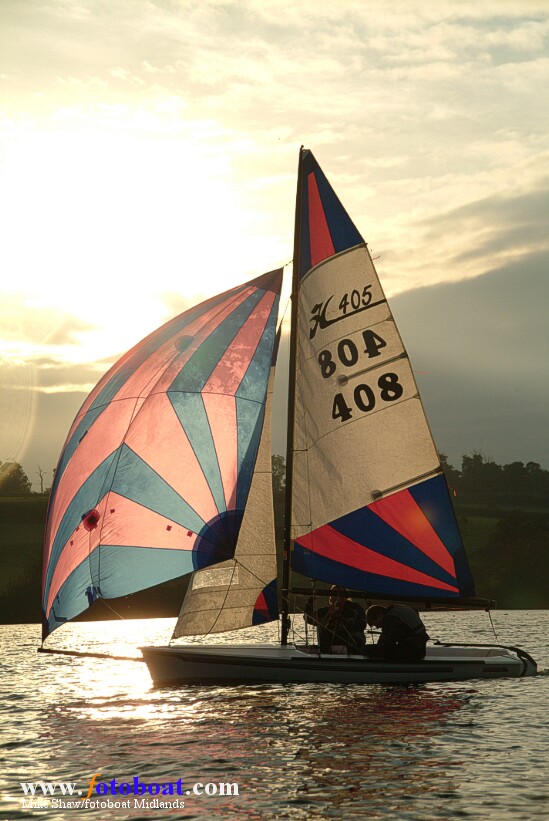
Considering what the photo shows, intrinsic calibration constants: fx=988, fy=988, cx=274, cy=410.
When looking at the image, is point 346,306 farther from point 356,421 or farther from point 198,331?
point 198,331

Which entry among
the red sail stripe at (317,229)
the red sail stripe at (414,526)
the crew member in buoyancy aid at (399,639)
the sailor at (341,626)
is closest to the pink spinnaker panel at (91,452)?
the sailor at (341,626)

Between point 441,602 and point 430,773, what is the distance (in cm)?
899

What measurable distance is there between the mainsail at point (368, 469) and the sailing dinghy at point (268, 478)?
0.04 m

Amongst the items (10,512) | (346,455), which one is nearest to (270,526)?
(346,455)

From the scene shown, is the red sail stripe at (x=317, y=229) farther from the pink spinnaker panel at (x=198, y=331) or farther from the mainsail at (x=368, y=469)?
the pink spinnaker panel at (x=198, y=331)

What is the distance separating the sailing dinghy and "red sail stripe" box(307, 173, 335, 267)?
0.04 m

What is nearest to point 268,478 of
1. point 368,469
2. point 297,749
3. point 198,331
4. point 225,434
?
point 225,434

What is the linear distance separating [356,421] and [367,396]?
71 cm

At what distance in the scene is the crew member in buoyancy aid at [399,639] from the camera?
23.7 metres

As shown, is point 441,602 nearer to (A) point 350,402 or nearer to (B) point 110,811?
(A) point 350,402

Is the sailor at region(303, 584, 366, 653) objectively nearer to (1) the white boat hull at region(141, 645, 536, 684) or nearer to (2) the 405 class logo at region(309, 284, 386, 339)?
(1) the white boat hull at region(141, 645, 536, 684)

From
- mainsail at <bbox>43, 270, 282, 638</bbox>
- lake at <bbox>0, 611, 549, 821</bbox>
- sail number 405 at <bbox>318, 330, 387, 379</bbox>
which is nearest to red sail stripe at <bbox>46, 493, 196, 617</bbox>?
mainsail at <bbox>43, 270, 282, 638</bbox>

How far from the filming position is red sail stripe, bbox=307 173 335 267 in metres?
26.3

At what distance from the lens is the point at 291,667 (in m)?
23.0
